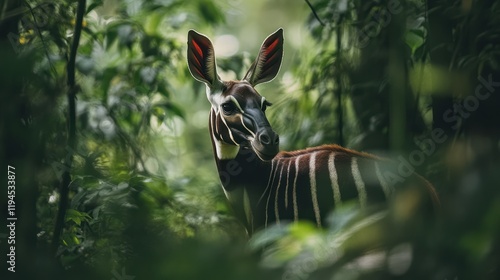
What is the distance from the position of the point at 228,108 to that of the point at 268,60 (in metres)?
0.21

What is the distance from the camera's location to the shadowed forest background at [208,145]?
3.14ft

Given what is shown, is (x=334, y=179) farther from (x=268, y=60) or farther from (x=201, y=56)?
(x=201, y=56)

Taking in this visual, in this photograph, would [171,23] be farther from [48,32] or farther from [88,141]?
[48,32]

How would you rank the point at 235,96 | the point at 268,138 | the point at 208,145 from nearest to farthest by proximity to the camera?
the point at 268,138 → the point at 235,96 → the point at 208,145

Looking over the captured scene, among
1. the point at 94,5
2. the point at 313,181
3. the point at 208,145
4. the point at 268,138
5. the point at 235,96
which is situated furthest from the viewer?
the point at 208,145

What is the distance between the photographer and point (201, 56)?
95.8 inches

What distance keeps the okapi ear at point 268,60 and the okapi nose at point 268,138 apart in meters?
0.27

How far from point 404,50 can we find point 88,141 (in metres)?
1.29

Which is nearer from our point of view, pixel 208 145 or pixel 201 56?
pixel 201 56

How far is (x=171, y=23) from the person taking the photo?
3.93 meters

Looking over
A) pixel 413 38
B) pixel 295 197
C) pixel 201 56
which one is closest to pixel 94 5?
pixel 201 56

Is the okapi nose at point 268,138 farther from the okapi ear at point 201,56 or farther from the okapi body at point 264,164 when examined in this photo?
the okapi ear at point 201,56

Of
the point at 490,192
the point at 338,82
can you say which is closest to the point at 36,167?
the point at 490,192

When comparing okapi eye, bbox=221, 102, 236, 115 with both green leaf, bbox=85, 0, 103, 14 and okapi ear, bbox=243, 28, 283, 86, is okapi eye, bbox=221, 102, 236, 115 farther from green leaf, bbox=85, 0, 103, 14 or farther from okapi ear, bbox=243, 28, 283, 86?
green leaf, bbox=85, 0, 103, 14
